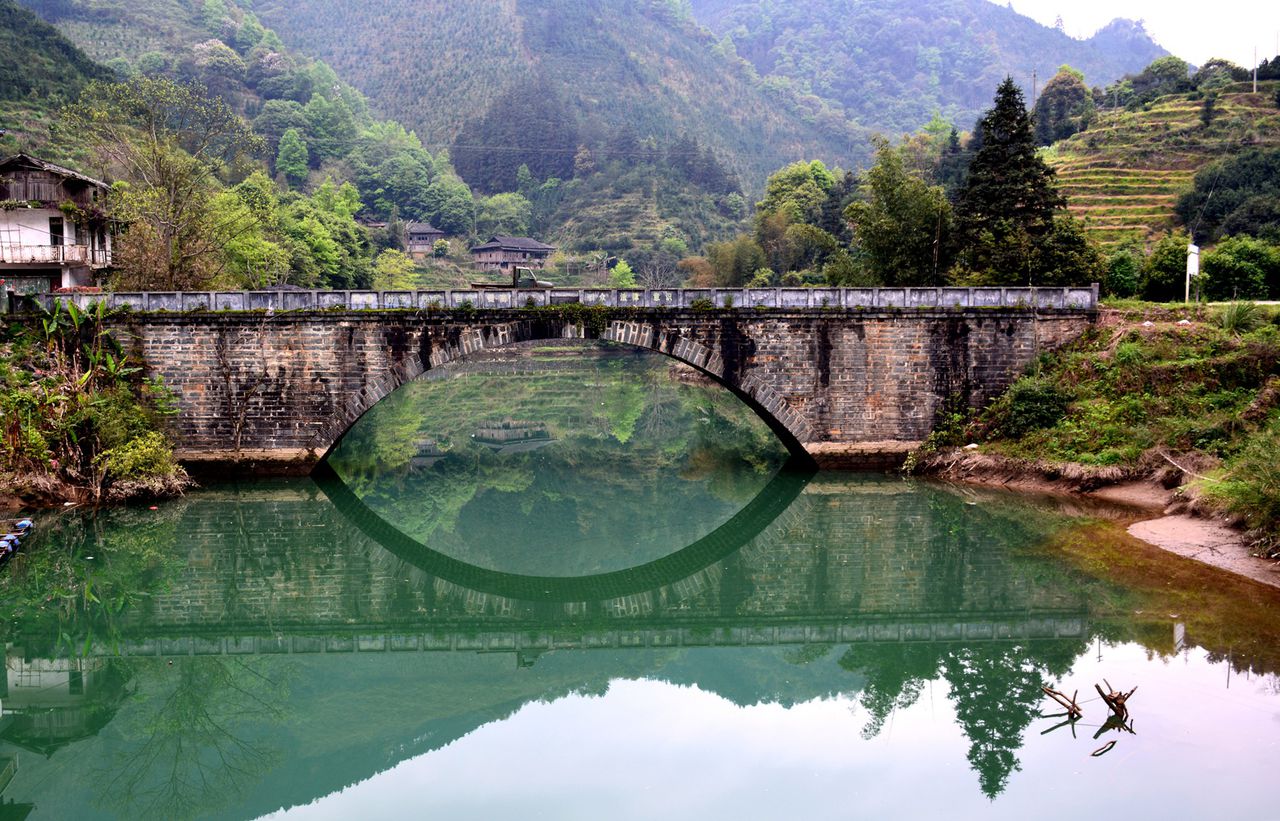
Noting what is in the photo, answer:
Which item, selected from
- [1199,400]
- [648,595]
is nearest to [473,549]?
[648,595]

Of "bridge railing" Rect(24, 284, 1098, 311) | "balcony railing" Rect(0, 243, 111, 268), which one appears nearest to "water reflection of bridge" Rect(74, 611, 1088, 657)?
"bridge railing" Rect(24, 284, 1098, 311)

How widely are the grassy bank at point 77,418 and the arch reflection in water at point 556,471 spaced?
515 cm

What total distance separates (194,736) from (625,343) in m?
15.3

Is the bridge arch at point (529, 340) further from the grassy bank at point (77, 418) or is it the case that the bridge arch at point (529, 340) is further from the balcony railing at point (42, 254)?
the balcony railing at point (42, 254)

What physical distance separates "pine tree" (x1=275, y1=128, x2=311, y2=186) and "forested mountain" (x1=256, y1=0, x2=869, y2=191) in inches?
1031

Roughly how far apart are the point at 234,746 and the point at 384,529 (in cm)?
1232

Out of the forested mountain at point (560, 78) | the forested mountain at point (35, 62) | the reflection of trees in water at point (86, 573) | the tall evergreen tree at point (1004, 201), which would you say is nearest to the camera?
the reflection of trees in water at point (86, 573)

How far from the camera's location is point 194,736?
15.8 metres

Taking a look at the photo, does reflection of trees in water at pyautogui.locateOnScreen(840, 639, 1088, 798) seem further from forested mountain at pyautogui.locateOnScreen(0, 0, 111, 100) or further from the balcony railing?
forested mountain at pyautogui.locateOnScreen(0, 0, 111, 100)

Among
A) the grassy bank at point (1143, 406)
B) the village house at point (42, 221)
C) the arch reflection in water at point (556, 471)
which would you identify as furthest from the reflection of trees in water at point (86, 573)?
the grassy bank at point (1143, 406)

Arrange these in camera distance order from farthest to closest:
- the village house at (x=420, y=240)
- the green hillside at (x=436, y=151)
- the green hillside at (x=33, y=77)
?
the green hillside at (x=436, y=151)
the village house at (x=420, y=240)
the green hillside at (x=33, y=77)

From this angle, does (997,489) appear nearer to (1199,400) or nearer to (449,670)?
(1199,400)

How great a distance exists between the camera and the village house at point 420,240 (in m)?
98.1

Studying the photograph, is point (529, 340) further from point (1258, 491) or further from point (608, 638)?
point (1258, 491)
